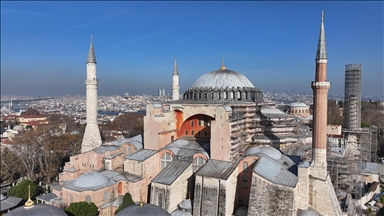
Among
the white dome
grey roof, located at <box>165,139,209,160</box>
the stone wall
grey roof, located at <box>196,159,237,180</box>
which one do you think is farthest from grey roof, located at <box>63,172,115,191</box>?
the white dome

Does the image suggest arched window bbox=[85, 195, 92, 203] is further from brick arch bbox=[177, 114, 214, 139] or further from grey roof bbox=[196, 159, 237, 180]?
brick arch bbox=[177, 114, 214, 139]

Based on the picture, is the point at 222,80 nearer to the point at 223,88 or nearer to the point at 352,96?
the point at 223,88

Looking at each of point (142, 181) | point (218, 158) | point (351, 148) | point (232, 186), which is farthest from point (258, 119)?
point (351, 148)

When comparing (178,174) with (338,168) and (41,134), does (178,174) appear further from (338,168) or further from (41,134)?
(41,134)

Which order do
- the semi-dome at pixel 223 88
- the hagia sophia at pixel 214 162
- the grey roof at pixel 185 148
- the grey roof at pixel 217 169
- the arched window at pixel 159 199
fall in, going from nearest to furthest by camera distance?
the hagia sophia at pixel 214 162 → the grey roof at pixel 217 169 → the arched window at pixel 159 199 → the grey roof at pixel 185 148 → the semi-dome at pixel 223 88

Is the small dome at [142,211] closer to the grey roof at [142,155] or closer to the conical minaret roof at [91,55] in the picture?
the grey roof at [142,155]

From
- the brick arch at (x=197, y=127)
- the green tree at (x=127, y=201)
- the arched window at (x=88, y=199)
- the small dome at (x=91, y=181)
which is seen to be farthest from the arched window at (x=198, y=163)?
the arched window at (x=88, y=199)
